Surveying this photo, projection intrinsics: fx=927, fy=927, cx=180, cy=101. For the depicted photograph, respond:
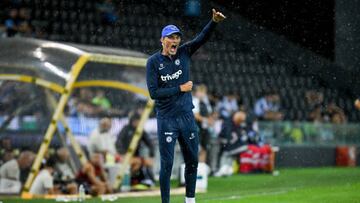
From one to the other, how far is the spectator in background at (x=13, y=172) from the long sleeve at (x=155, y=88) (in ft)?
18.8

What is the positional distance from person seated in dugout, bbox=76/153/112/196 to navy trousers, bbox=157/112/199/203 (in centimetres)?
522

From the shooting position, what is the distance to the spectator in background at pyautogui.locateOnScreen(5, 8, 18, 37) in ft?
72.1

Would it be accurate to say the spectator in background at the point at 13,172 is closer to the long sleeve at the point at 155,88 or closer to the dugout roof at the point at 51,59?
the dugout roof at the point at 51,59

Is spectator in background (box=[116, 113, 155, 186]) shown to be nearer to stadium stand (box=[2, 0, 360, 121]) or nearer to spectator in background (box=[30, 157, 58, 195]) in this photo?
spectator in background (box=[30, 157, 58, 195])

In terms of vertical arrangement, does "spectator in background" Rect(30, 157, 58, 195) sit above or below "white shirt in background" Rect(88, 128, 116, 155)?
below

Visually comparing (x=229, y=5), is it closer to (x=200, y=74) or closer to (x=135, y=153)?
(x=200, y=74)

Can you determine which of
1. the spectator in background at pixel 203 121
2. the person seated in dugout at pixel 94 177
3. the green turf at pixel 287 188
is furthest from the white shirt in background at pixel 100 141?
the spectator in background at pixel 203 121

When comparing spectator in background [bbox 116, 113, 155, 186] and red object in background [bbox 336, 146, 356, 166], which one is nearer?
spectator in background [bbox 116, 113, 155, 186]

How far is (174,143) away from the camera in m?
10.4

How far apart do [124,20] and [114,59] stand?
32.3 ft

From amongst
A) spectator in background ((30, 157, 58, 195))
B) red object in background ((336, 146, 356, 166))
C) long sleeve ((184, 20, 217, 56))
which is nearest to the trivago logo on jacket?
long sleeve ((184, 20, 217, 56))

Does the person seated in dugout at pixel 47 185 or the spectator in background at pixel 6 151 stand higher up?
the spectator in background at pixel 6 151

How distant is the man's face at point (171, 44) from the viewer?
33.9 ft

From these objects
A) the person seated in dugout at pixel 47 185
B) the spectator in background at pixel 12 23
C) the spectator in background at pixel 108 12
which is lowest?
the person seated in dugout at pixel 47 185
